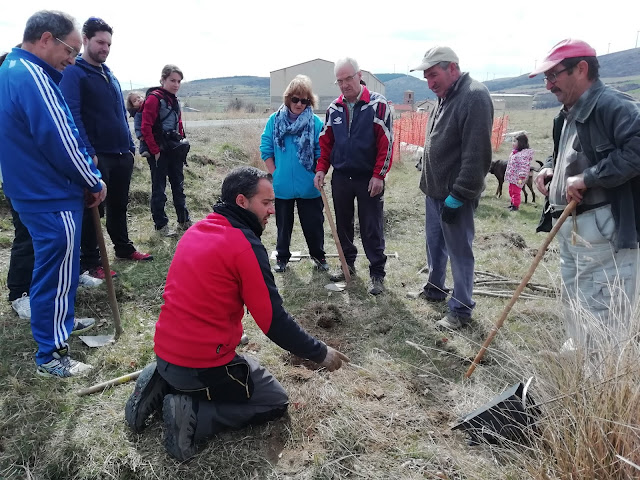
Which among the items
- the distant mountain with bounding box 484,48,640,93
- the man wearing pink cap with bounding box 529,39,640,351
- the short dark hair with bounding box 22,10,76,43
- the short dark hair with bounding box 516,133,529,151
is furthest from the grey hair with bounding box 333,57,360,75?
the distant mountain with bounding box 484,48,640,93

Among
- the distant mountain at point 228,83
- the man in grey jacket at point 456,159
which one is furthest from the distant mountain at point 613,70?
the man in grey jacket at point 456,159

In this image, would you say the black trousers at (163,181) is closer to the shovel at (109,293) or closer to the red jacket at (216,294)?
the shovel at (109,293)

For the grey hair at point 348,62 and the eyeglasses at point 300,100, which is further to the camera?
the eyeglasses at point 300,100

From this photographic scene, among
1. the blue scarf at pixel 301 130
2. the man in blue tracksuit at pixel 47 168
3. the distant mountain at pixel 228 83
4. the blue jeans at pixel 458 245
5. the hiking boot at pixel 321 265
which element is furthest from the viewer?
the distant mountain at pixel 228 83

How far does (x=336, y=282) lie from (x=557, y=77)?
305cm

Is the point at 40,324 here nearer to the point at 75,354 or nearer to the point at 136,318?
the point at 75,354

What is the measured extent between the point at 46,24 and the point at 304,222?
305 centimetres

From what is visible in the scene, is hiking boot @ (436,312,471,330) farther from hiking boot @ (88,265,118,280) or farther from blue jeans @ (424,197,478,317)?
hiking boot @ (88,265,118,280)

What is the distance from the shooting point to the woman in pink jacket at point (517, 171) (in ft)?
29.8

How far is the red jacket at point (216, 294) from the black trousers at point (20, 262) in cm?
211

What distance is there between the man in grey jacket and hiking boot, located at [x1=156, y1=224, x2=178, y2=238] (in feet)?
12.5

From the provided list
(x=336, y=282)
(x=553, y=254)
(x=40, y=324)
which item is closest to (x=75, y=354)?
(x=40, y=324)

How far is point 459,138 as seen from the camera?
3.59 meters

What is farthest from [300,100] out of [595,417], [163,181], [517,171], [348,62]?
[517,171]
